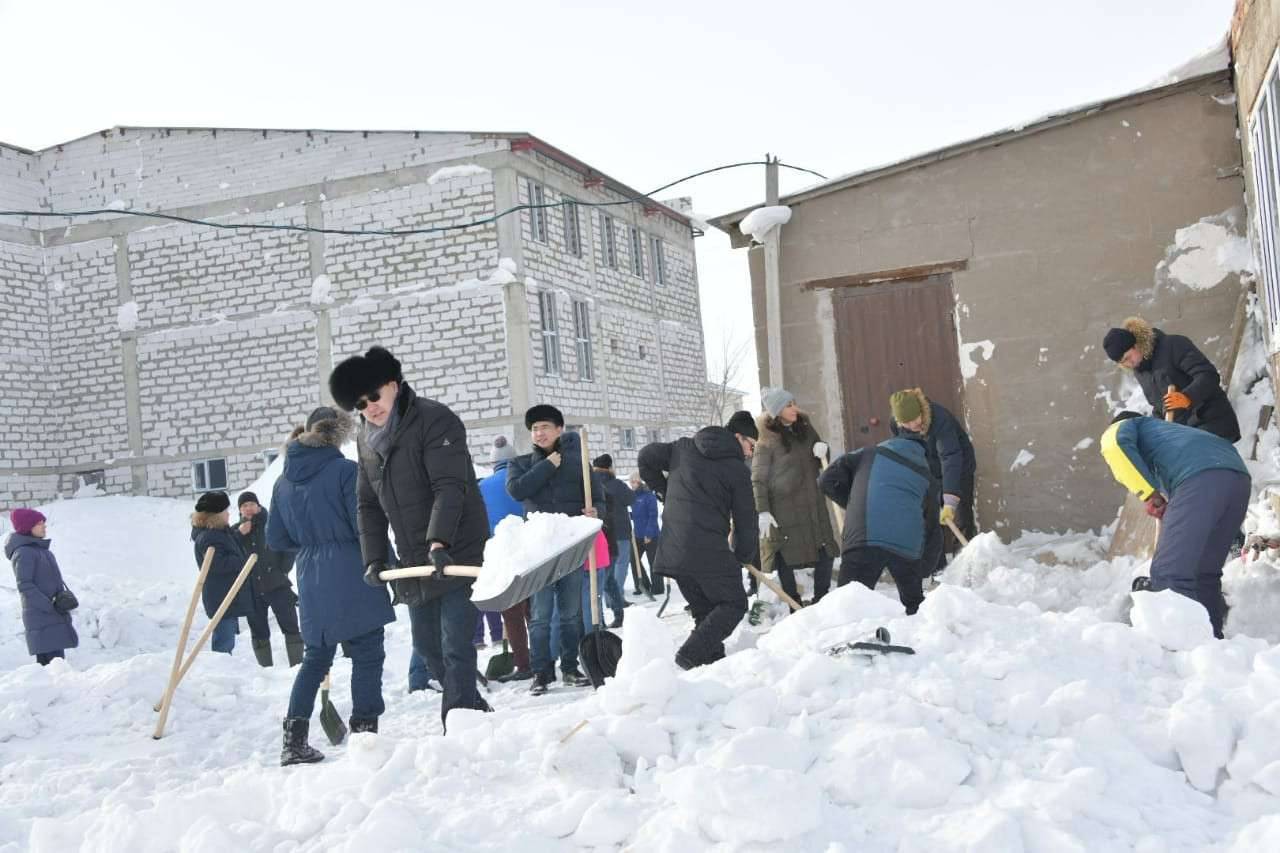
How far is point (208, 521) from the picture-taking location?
8.62 metres

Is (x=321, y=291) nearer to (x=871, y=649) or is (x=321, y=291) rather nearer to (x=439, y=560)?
(x=439, y=560)

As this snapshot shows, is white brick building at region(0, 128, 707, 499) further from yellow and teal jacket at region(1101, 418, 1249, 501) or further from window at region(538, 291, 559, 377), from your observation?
yellow and teal jacket at region(1101, 418, 1249, 501)

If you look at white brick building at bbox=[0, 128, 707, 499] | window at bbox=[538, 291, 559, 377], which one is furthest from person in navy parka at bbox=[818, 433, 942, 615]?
window at bbox=[538, 291, 559, 377]

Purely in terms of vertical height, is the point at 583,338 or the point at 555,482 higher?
the point at 583,338

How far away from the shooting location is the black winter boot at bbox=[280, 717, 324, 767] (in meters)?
4.98

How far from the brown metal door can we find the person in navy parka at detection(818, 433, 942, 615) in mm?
3084

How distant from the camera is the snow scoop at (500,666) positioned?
22.8ft

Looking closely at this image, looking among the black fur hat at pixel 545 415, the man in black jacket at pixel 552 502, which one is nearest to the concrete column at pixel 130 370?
the man in black jacket at pixel 552 502

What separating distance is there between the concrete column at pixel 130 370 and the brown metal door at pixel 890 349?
1543 cm

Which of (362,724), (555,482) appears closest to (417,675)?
(555,482)

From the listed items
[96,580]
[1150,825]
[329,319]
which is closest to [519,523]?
[1150,825]

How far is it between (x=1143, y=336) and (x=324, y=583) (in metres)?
4.82

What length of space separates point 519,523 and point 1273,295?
528 centimetres

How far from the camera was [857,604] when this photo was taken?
473 cm
